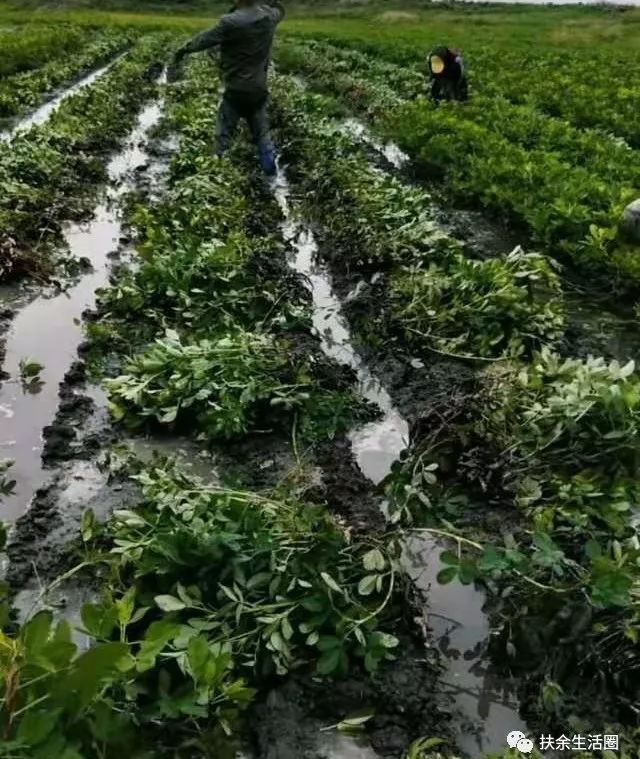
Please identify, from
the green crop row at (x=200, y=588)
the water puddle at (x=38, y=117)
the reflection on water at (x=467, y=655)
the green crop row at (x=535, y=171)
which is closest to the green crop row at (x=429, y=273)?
the green crop row at (x=535, y=171)

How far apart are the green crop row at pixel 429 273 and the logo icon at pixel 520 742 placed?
2.87 m

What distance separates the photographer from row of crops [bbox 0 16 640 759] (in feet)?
8.87

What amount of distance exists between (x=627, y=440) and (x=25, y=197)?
6.45 meters

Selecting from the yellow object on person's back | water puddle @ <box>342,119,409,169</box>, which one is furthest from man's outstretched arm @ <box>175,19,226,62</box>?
the yellow object on person's back

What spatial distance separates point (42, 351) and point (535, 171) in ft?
18.1

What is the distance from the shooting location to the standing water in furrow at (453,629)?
9.55 feet

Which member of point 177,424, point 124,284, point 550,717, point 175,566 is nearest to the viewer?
point 550,717

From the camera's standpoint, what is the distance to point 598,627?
2.98m

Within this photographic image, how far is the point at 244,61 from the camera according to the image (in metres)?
9.70

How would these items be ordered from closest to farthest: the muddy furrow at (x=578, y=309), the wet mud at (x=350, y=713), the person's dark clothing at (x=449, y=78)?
the wet mud at (x=350, y=713)
the muddy furrow at (x=578, y=309)
the person's dark clothing at (x=449, y=78)

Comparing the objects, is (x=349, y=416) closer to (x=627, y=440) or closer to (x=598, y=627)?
(x=627, y=440)

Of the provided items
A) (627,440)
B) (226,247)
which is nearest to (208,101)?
(226,247)

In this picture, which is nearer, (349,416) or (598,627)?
(598,627)

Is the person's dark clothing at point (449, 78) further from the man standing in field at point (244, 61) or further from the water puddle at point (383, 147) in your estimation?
the man standing in field at point (244, 61)
